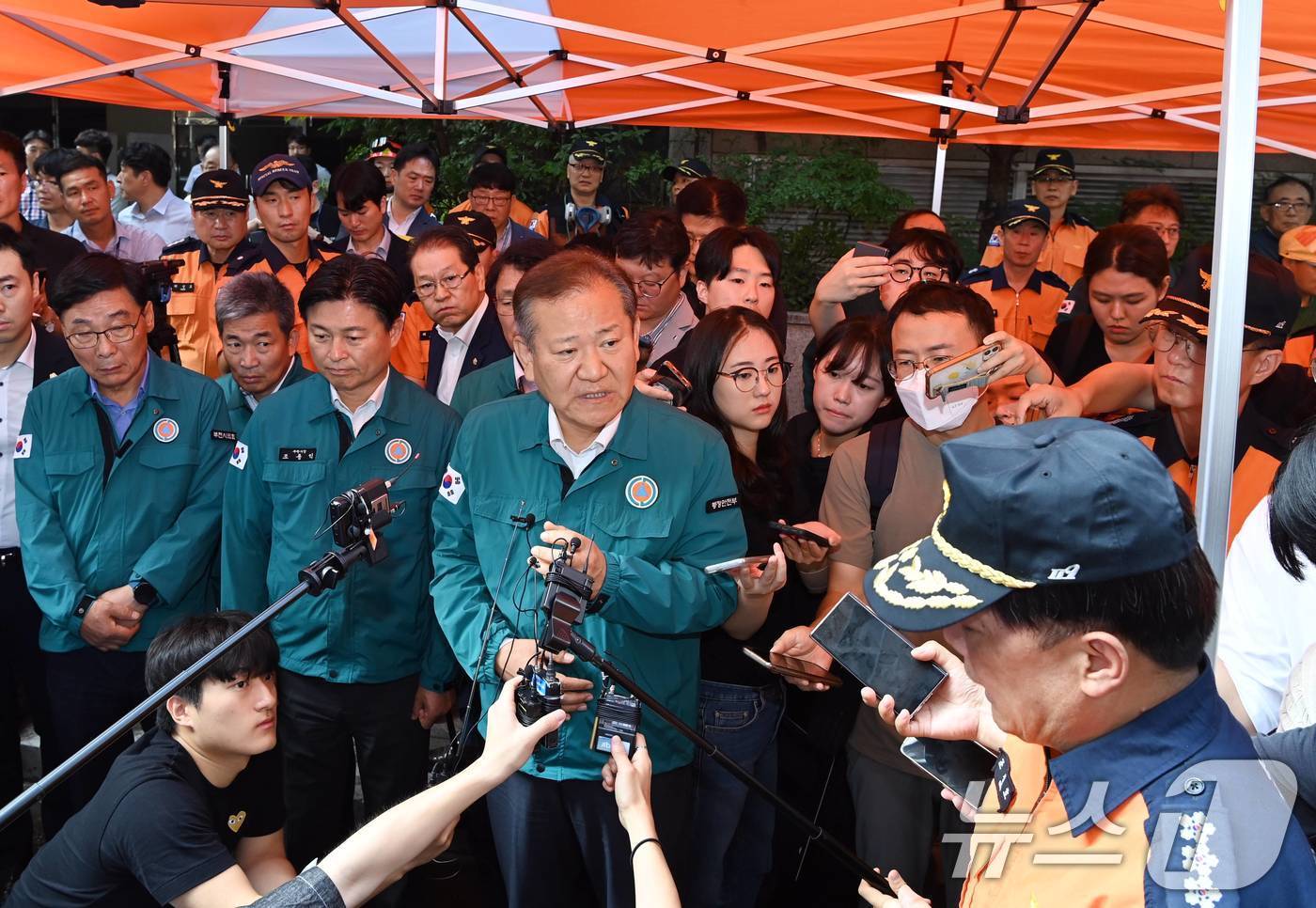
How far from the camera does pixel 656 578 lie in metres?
2.48

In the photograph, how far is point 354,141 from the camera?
11.8m

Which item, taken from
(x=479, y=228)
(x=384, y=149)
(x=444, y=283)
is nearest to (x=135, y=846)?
(x=444, y=283)

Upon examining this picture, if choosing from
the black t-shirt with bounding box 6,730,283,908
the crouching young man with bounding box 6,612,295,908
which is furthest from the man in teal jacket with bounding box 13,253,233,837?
the black t-shirt with bounding box 6,730,283,908

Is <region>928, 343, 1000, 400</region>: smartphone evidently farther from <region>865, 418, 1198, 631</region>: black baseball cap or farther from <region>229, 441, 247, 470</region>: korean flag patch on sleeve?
<region>229, 441, 247, 470</region>: korean flag patch on sleeve

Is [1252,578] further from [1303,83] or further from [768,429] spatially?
[1303,83]

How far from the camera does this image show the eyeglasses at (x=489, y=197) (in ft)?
21.3

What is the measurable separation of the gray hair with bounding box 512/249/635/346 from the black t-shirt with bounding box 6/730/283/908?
1247 millimetres

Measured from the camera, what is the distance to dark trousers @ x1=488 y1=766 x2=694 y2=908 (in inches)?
101

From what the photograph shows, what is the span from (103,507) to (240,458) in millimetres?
486

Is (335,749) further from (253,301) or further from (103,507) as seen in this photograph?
(253,301)

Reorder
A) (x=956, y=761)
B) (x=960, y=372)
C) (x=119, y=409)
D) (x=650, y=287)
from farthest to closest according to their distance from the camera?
(x=650, y=287)
(x=119, y=409)
(x=960, y=372)
(x=956, y=761)

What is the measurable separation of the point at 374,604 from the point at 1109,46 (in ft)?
12.7

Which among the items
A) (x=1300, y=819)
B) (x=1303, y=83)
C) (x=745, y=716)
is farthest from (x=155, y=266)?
(x=1303, y=83)

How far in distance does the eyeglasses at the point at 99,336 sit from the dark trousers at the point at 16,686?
0.74 metres
